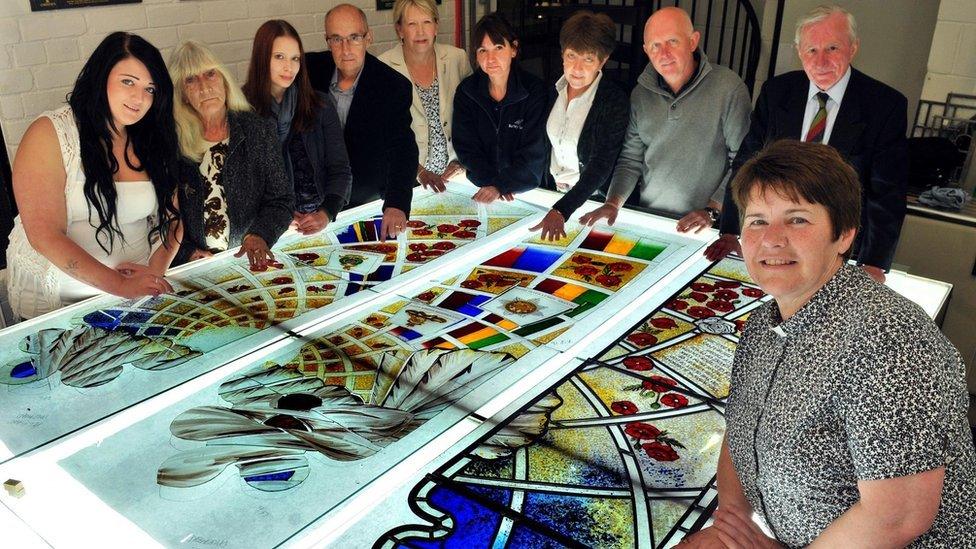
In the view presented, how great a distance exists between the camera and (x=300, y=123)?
2.61 meters

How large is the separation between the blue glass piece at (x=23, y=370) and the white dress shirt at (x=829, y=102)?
216 cm

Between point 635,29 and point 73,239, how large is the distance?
3.65m

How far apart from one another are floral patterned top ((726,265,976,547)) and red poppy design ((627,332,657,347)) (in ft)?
1.59

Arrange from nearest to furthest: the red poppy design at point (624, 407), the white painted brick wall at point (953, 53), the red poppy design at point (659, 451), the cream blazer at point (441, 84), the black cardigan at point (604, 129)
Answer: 1. the red poppy design at point (659, 451)
2. the red poppy design at point (624, 407)
3. the black cardigan at point (604, 129)
4. the cream blazer at point (441, 84)
5. the white painted brick wall at point (953, 53)

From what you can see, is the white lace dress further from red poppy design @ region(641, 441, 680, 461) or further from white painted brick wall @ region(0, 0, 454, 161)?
red poppy design @ region(641, 441, 680, 461)

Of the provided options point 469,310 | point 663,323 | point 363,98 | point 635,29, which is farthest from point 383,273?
point 635,29

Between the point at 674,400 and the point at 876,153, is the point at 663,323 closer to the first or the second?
the point at 674,400

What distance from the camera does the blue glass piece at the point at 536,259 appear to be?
2135mm

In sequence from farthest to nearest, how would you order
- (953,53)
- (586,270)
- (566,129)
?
(953,53) < (566,129) < (586,270)

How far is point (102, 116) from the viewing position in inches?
75.7

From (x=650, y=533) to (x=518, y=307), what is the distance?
84 centimetres

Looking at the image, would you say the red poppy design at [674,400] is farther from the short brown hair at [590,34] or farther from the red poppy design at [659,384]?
the short brown hair at [590,34]

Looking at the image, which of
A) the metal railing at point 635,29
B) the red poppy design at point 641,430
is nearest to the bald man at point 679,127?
the red poppy design at point 641,430

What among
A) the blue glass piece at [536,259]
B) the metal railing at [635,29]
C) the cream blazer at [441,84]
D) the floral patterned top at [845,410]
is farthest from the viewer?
the metal railing at [635,29]
